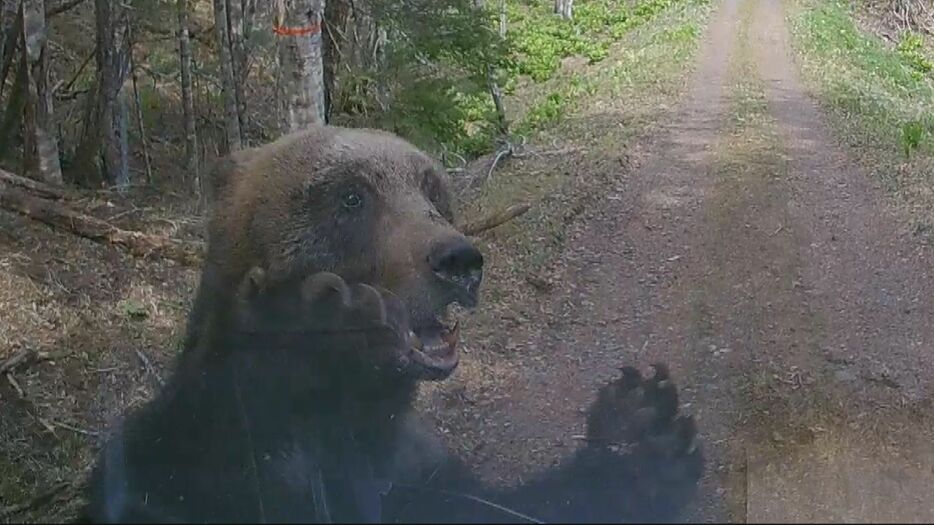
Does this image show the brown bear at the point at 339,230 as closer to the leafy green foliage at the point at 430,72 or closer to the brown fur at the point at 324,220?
the brown fur at the point at 324,220

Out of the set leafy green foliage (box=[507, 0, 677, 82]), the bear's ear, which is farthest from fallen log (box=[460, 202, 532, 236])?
leafy green foliage (box=[507, 0, 677, 82])

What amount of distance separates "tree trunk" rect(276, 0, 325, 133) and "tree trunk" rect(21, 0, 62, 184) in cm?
323

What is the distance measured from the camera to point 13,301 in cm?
658

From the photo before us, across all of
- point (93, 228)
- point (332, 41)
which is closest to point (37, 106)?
point (332, 41)

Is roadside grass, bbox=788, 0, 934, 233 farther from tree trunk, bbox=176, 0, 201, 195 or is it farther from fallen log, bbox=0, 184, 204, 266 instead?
tree trunk, bbox=176, 0, 201, 195

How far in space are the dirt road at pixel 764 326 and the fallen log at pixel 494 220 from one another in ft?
1.29

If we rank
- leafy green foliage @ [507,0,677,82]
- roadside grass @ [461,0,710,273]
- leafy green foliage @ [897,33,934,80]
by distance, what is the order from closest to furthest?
1. roadside grass @ [461,0,710,273]
2. leafy green foliage @ [897,33,934,80]
3. leafy green foliage @ [507,0,677,82]

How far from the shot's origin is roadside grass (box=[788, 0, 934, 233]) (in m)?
7.59

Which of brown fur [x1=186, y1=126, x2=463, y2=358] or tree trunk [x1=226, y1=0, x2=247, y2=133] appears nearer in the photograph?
brown fur [x1=186, y1=126, x2=463, y2=358]

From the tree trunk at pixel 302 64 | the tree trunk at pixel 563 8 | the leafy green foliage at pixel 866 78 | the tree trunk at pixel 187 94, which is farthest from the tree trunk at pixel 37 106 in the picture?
the tree trunk at pixel 563 8

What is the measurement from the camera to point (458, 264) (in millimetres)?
2436

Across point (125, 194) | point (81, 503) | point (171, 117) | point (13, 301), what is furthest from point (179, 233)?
point (171, 117)

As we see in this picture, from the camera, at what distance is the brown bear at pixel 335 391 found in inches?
71.2

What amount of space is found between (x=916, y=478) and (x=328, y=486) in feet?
4.67
